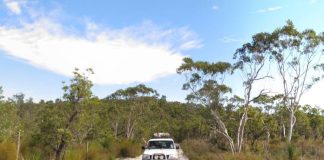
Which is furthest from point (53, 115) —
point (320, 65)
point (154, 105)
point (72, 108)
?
point (154, 105)

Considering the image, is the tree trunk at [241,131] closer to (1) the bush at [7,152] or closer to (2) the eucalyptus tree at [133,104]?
(1) the bush at [7,152]

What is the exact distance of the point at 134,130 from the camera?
60938 millimetres

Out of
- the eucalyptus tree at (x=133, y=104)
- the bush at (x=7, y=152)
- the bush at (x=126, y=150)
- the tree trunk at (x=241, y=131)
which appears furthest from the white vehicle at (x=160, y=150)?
the eucalyptus tree at (x=133, y=104)

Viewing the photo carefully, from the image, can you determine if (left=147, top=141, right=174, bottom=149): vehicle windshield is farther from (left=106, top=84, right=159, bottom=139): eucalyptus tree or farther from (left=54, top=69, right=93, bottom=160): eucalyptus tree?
(left=106, top=84, right=159, bottom=139): eucalyptus tree

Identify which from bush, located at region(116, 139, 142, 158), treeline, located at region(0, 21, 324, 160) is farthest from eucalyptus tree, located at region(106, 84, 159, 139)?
bush, located at region(116, 139, 142, 158)

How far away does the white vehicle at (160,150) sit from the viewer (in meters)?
18.7

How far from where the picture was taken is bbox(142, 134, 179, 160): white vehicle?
18.7 metres

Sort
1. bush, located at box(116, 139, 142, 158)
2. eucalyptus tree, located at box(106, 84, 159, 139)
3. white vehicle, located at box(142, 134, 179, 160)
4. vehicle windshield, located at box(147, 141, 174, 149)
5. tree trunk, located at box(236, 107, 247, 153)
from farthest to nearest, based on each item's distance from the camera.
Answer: eucalyptus tree, located at box(106, 84, 159, 139)
bush, located at box(116, 139, 142, 158)
tree trunk, located at box(236, 107, 247, 153)
vehicle windshield, located at box(147, 141, 174, 149)
white vehicle, located at box(142, 134, 179, 160)

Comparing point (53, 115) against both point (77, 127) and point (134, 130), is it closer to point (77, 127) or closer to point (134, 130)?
point (77, 127)

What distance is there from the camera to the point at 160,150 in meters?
19.3

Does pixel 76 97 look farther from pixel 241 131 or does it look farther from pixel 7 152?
pixel 241 131

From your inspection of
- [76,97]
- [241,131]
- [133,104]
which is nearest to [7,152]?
[76,97]

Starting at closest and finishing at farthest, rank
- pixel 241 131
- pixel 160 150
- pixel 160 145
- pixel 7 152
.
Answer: pixel 7 152
pixel 160 150
pixel 160 145
pixel 241 131

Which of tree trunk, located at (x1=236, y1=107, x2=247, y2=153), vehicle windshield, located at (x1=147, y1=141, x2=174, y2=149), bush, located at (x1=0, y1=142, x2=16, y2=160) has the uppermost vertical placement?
tree trunk, located at (x1=236, y1=107, x2=247, y2=153)
